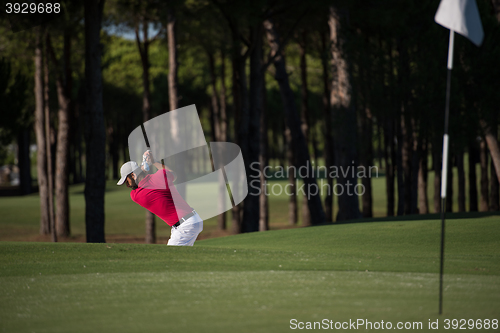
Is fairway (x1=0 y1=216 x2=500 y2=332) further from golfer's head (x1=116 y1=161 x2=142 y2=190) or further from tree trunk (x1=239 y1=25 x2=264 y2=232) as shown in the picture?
tree trunk (x1=239 y1=25 x2=264 y2=232)

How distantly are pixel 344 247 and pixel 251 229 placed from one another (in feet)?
22.7

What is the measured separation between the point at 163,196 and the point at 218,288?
102 inches

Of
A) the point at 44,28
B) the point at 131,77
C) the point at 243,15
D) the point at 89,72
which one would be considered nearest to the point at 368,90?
the point at 243,15

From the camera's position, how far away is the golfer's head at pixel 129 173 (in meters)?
7.91

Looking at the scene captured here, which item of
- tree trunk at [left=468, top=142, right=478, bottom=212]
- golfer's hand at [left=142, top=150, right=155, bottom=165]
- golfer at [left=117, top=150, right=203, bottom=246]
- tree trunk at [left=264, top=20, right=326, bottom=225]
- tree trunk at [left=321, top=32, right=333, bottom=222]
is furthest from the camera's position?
tree trunk at [left=321, top=32, right=333, bottom=222]

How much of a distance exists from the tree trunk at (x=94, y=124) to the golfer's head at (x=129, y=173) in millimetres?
6390

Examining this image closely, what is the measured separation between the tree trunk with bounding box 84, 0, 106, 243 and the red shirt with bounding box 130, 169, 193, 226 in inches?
255

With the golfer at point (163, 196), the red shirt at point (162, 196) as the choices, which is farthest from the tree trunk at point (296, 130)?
the red shirt at point (162, 196)

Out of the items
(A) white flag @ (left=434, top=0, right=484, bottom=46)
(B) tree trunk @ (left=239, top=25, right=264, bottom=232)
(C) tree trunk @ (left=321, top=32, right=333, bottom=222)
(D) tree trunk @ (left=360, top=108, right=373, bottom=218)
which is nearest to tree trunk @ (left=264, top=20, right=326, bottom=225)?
(B) tree trunk @ (left=239, top=25, right=264, bottom=232)

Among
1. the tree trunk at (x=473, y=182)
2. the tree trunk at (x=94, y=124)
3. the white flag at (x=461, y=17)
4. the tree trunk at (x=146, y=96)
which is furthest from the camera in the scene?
the tree trunk at (x=473, y=182)

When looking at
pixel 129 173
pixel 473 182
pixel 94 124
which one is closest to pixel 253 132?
pixel 94 124

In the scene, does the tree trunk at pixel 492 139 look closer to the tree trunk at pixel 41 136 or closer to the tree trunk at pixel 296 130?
the tree trunk at pixel 296 130

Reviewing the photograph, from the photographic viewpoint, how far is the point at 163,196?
808 centimetres

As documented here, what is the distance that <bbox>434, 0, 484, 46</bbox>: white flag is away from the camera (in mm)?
6016
